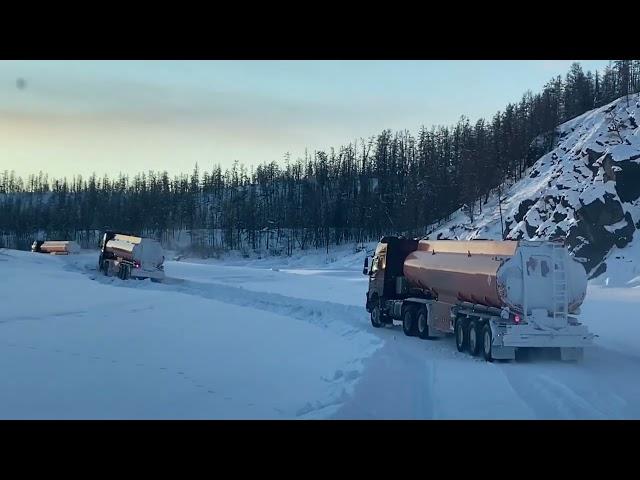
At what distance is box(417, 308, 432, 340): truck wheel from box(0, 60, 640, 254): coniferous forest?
5928 centimetres

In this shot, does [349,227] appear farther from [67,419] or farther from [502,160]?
[67,419]

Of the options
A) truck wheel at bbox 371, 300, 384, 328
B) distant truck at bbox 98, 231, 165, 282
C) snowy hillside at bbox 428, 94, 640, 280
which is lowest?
truck wheel at bbox 371, 300, 384, 328

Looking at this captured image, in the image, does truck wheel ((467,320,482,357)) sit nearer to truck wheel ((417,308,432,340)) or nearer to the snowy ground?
the snowy ground

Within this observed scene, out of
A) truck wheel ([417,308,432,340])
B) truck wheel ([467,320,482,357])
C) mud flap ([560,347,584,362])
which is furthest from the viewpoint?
truck wheel ([417,308,432,340])

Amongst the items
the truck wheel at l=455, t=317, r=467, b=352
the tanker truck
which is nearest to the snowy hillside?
the tanker truck

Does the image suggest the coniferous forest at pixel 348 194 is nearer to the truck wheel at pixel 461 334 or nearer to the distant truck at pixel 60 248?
the distant truck at pixel 60 248

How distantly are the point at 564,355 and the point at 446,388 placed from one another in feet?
18.9

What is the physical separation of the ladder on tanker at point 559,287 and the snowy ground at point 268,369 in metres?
1.24

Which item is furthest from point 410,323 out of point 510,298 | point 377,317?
point 510,298

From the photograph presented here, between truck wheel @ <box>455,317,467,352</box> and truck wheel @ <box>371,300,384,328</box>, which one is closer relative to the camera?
truck wheel @ <box>455,317,467,352</box>

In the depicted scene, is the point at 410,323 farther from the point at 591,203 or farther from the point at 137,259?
the point at 137,259

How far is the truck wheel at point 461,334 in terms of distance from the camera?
20.1m

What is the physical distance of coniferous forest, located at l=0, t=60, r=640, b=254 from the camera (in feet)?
325

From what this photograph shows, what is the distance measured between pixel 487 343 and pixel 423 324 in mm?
5563
